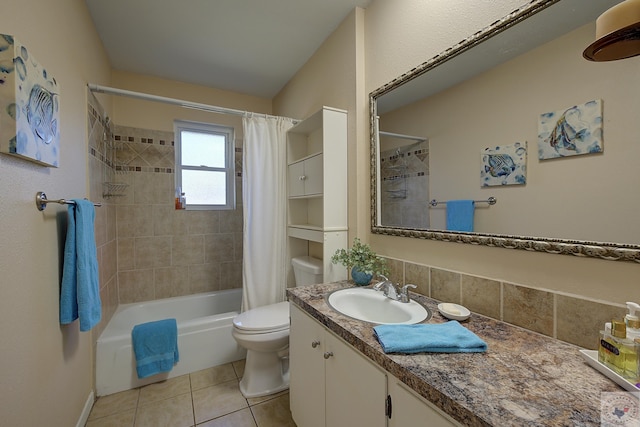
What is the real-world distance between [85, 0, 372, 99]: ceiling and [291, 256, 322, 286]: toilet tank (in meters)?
1.70

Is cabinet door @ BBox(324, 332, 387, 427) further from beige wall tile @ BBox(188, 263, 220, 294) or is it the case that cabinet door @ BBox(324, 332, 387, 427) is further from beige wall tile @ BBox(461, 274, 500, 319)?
beige wall tile @ BBox(188, 263, 220, 294)

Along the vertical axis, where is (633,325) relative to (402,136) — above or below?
below

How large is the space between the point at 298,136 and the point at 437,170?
4.43 ft

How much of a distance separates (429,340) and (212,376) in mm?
1829

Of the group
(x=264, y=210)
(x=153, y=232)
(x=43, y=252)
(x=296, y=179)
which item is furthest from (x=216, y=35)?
(x=153, y=232)

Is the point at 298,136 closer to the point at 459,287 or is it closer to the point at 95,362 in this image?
the point at 459,287

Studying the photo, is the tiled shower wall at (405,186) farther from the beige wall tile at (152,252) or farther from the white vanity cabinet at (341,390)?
the beige wall tile at (152,252)

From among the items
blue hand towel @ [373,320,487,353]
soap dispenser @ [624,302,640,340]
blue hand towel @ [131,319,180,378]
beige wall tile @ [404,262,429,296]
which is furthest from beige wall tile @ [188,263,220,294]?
soap dispenser @ [624,302,640,340]

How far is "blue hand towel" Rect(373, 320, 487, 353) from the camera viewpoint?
76 centimetres

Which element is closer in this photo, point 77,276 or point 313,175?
point 77,276

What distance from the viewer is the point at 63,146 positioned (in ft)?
4.25

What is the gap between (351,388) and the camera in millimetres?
918

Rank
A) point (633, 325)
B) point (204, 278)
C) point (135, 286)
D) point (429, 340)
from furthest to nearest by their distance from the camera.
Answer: point (204, 278) → point (135, 286) → point (429, 340) → point (633, 325)

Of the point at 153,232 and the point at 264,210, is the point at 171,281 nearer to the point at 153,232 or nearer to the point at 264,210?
the point at 153,232
